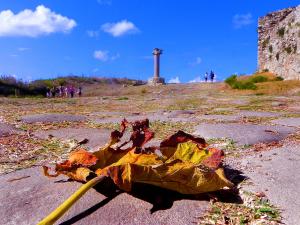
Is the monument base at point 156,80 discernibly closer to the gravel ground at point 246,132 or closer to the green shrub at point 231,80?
the green shrub at point 231,80

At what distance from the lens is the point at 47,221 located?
2.01 meters

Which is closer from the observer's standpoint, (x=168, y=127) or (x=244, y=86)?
(x=168, y=127)

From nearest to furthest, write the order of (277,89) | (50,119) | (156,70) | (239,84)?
(50,119) < (277,89) < (239,84) < (156,70)

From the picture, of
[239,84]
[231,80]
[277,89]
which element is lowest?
[277,89]

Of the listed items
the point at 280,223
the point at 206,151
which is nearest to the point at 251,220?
the point at 280,223

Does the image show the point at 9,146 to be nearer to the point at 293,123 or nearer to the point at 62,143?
the point at 62,143

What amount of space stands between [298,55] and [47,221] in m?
20.1

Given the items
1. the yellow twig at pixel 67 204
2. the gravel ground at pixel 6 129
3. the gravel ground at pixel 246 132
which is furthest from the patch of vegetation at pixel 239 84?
the yellow twig at pixel 67 204

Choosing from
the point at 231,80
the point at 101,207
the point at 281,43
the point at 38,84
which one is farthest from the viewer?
the point at 38,84

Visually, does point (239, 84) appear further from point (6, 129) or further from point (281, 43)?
point (6, 129)

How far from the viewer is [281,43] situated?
73.9 ft

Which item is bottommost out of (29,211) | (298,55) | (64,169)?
(29,211)

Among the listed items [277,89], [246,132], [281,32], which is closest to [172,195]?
[246,132]

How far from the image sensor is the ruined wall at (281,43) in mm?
20906
